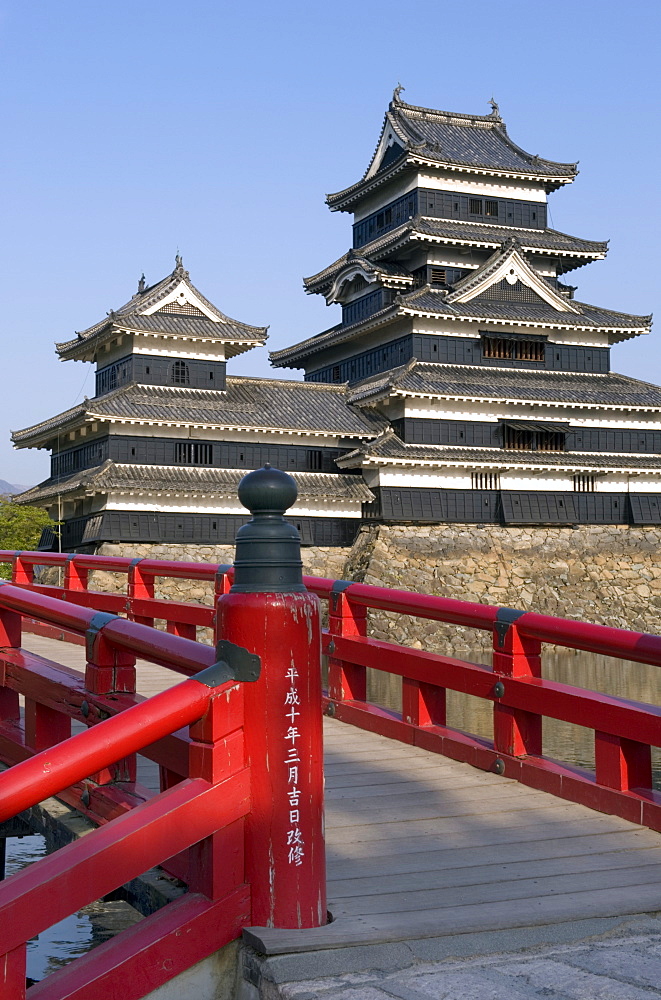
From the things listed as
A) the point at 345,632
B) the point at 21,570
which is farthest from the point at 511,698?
the point at 21,570

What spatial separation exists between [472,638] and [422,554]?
349 centimetres

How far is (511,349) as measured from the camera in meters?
38.9

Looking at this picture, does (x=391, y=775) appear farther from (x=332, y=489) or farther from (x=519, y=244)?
(x=519, y=244)

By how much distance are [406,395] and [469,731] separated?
19852mm

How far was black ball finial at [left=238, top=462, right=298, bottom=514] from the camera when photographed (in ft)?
11.4

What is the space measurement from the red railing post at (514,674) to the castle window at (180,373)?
3080cm

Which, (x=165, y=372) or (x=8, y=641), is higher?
(x=165, y=372)

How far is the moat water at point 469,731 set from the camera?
8.61 meters

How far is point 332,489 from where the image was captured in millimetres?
35625

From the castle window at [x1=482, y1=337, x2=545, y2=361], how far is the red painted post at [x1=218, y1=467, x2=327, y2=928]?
3586cm

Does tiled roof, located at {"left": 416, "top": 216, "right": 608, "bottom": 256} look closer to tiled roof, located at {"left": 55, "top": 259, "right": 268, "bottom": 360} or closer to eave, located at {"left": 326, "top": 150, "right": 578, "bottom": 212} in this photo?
eave, located at {"left": 326, "top": 150, "right": 578, "bottom": 212}

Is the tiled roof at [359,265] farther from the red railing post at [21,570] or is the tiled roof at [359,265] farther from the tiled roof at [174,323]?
the red railing post at [21,570]

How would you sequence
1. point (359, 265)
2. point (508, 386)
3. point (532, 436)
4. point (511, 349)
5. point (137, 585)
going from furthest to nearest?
1. point (359, 265)
2. point (511, 349)
3. point (532, 436)
4. point (508, 386)
5. point (137, 585)

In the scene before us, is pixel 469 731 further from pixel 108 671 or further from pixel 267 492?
pixel 267 492
